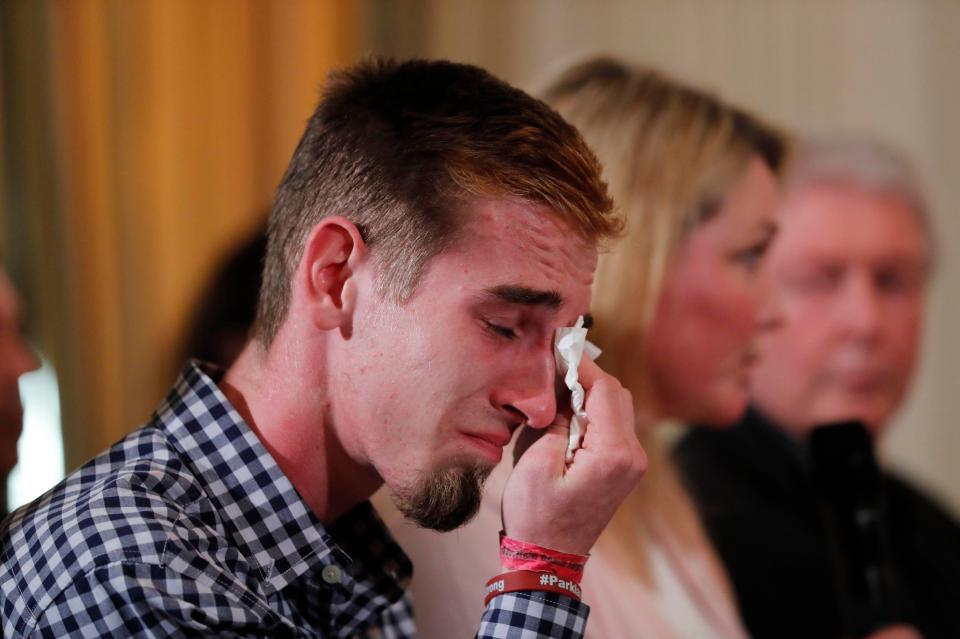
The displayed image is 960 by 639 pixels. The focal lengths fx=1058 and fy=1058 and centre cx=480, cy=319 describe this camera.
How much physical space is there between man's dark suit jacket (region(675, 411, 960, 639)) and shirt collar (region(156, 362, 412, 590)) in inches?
Result: 30.7

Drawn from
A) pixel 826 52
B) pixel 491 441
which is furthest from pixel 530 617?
pixel 826 52

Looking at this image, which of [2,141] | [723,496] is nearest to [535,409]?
[723,496]

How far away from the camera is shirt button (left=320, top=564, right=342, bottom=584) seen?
0.80 meters

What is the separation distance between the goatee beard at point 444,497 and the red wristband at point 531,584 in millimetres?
63

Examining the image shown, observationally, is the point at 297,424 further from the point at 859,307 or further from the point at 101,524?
the point at 859,307

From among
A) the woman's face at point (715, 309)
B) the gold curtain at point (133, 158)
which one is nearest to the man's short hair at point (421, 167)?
the woman's face at point (715, 309)

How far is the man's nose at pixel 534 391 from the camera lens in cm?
78

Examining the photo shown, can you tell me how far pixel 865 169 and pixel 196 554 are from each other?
1420mm

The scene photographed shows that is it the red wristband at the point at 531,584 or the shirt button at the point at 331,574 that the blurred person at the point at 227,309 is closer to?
the shirt button at the point at 331,574

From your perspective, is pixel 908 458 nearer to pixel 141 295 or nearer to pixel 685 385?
pixel 685 385

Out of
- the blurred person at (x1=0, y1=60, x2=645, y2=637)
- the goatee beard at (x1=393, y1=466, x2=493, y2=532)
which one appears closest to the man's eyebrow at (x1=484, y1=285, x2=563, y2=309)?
the blurred person at (x1=0, y1=60, x2=645, y2=637)

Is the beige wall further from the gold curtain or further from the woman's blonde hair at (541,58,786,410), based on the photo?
the woman's blonde hair at (541,58,786,410)

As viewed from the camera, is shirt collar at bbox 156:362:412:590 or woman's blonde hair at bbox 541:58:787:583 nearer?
shirt collar at bbox 156:362:412:590

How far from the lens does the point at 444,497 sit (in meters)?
0.77
